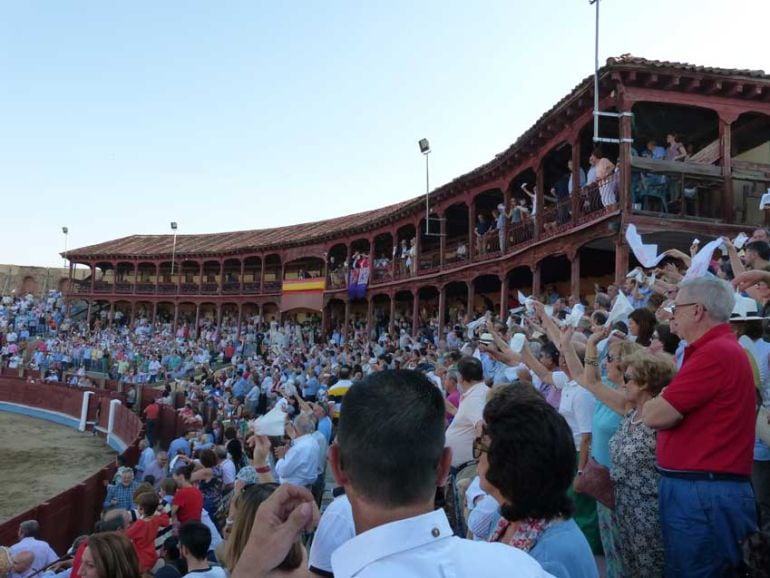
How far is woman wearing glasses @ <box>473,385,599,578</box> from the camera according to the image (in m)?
1.84

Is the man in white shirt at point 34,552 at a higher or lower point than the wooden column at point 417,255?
lower

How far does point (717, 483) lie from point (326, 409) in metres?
6.24

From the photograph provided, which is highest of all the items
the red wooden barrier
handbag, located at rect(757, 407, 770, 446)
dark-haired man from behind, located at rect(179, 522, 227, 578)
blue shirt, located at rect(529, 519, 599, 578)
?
handbag, located at rect(757, 407, 770, 446)

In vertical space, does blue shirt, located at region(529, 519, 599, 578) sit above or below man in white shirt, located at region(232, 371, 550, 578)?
below

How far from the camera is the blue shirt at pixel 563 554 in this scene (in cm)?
178

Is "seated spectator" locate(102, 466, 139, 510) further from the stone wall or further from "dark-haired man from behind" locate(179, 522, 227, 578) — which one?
the stone wall

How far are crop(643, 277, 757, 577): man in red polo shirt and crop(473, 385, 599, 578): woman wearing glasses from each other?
97 cm

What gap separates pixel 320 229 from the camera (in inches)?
1364

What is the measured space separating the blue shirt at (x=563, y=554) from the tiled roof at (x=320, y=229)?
11499 mm

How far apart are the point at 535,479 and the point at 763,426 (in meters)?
1.96

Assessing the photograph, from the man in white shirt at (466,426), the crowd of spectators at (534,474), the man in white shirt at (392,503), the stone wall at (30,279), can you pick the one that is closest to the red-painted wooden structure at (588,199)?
the crowd of spectators at (534,474)

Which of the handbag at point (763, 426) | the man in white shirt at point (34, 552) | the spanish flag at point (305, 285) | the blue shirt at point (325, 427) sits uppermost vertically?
the spanish flag at point (305, 285)

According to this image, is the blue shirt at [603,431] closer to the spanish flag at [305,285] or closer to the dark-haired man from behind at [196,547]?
the dark-haired man from behind at [196,547]

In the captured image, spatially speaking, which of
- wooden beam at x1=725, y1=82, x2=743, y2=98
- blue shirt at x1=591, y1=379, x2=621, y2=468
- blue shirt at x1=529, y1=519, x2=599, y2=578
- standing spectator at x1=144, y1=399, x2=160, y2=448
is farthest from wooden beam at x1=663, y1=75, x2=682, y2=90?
standing spectator at x1=144, y1=399, x2=160, y2=448
